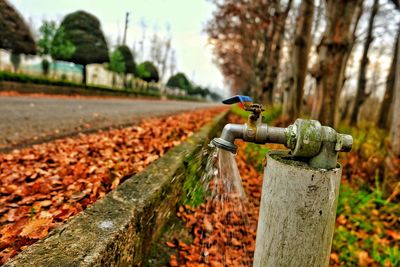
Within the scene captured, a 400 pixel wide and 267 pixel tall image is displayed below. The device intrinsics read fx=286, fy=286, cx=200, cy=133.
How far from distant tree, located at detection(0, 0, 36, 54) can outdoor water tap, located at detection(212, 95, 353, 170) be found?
1920 centimetres

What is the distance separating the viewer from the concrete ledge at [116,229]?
3.43 ft

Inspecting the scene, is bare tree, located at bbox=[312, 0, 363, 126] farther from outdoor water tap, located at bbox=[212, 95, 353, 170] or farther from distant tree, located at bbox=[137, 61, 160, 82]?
distant tree, located at bbox=[137, 61, 160, 82]

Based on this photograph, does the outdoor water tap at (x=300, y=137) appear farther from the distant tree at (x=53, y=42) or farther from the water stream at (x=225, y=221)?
the distant tree at (x=53, y=42)

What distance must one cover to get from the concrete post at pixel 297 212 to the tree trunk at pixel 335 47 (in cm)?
358

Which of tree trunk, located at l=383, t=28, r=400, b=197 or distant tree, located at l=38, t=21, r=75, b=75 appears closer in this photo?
tree trunk, located at l=383, t=28, r=400, b=197

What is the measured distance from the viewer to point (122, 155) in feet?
10.7

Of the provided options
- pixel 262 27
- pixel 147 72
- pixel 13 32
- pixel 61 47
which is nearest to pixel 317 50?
pixel 262 27

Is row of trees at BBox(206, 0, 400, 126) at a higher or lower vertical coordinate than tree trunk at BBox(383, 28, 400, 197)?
higher

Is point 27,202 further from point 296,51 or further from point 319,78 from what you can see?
point 296,51

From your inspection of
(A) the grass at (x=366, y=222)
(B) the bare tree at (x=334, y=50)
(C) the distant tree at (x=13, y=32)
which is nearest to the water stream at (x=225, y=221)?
(A) the grass at (x=366, y=222)

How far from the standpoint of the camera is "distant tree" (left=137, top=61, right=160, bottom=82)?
36341 mm

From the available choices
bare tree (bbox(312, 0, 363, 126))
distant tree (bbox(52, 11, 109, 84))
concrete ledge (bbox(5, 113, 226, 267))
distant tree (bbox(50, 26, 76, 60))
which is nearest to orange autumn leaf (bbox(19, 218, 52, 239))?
concrete ledge (bbox(5, 113, 226, 267))

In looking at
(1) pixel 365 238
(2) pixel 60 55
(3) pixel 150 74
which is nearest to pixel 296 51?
(1) pixel 365 238

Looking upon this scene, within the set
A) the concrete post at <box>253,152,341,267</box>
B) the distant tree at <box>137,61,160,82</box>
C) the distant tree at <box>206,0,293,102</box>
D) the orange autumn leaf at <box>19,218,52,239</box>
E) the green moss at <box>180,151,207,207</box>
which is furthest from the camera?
the distant tree at <box>137,61,160,82</box>
